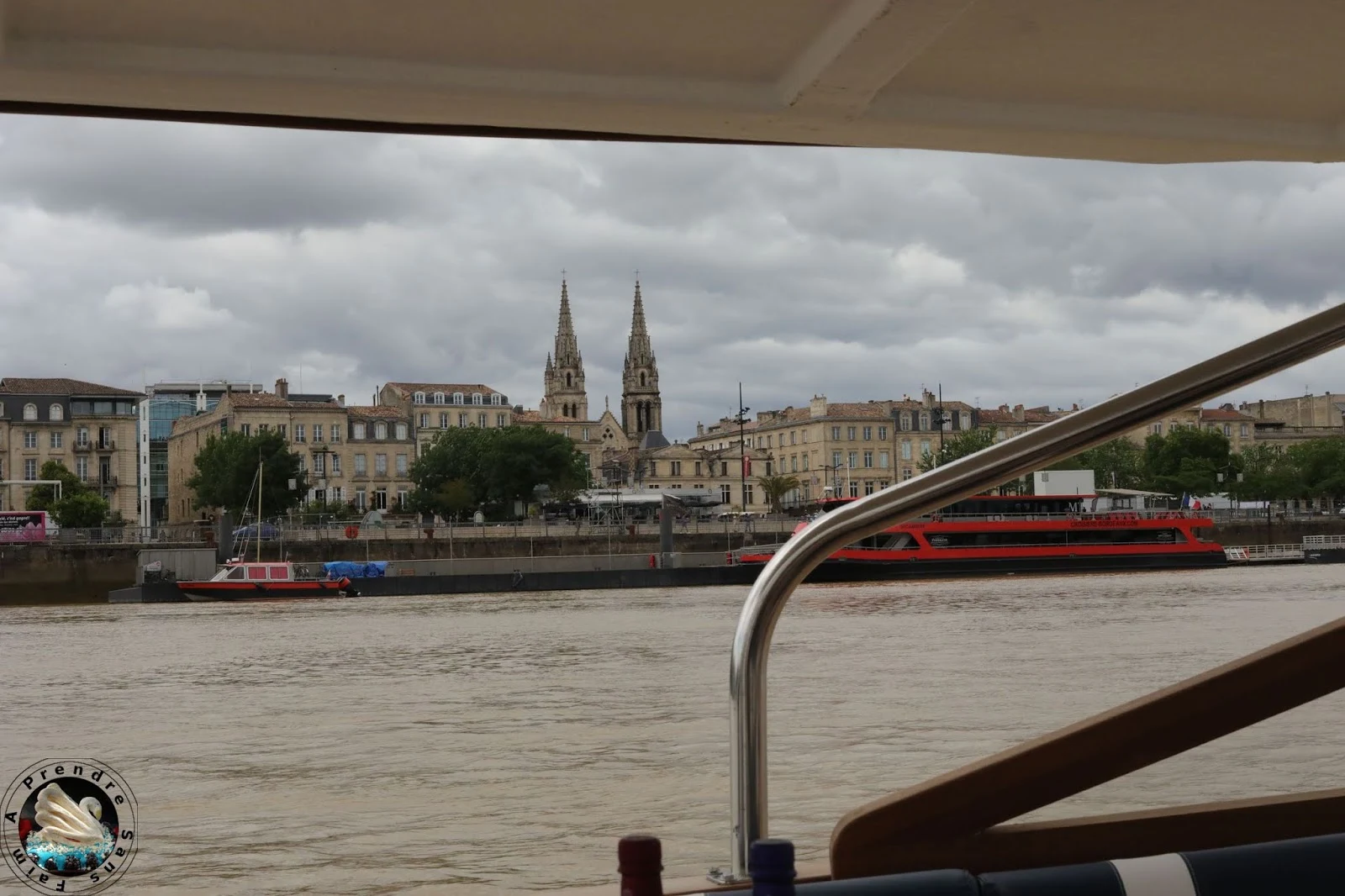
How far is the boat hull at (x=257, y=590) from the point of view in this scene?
121ft

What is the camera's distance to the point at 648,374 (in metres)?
114

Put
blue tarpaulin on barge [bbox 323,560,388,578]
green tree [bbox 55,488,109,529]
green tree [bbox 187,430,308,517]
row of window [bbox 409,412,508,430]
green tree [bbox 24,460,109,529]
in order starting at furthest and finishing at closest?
row of window [bbox 409,412,508,430] → green tree [bbox 187,430,308,517] → green tree [bbox 24,460,109,529] → green tree [bbox 55,488,109,529] → blue tarpaulin on barge [bbox 323,560,388,578]

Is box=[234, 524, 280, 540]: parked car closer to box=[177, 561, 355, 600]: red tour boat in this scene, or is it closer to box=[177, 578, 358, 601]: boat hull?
box=[177, 561, 355, 600]: red tour boat

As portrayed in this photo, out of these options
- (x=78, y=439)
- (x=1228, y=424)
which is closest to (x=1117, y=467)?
(x=1228, y=424)

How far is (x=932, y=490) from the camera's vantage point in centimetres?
151

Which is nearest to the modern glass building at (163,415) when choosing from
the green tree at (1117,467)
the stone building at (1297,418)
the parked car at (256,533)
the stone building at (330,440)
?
the stone building at (330,440)

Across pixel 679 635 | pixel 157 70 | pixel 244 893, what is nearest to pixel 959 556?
pixel 679 635

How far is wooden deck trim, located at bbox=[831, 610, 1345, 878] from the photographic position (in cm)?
149

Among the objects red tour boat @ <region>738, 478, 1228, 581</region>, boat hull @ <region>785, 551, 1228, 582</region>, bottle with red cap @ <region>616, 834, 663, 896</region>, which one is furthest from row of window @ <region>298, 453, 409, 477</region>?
bottle with red cap @ <region>616, 834, 663, 896</region>

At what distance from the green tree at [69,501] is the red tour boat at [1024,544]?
3252 centimetres

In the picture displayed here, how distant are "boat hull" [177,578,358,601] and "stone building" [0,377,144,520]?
32494mm

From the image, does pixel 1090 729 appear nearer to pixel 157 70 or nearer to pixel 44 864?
pixel 157 70

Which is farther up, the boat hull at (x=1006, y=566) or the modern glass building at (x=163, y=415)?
the modern glass building at (x=163, y=415)

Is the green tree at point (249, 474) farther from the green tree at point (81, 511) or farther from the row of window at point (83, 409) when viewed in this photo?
the row of window at point (83, 409)
